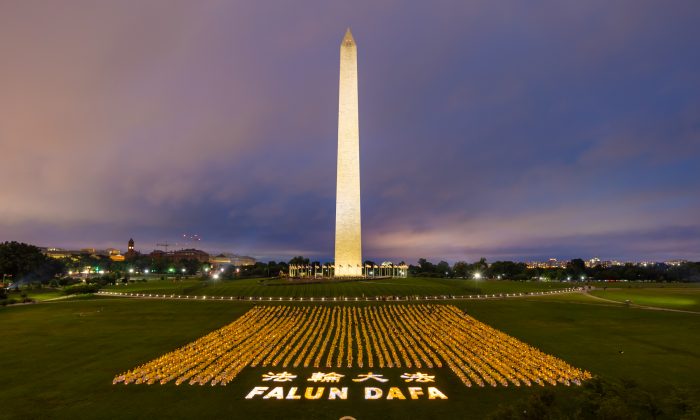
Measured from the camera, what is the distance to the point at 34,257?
91062 mm

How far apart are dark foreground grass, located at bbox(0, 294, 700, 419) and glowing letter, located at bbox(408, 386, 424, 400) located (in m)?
0.67

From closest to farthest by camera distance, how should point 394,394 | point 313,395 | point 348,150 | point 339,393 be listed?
1. point 313,395
2. point 394,394
3. point 339,393
4. point 348,150

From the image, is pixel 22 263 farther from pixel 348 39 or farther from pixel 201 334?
pixel 348 39

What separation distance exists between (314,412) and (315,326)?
68.7ft

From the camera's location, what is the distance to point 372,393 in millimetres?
21125

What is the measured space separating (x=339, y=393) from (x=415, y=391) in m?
3.85

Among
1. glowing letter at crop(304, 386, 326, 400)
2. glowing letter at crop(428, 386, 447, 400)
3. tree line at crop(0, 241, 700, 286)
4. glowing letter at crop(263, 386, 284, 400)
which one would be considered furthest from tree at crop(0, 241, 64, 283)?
glowing letter at crop(428, 386, 447, 400)

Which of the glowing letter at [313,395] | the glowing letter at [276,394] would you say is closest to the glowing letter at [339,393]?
the glowing letter at [313,395]

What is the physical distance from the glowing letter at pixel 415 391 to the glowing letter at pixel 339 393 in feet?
10.6

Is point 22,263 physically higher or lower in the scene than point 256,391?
higher

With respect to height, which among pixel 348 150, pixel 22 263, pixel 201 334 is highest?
pixel 348 150

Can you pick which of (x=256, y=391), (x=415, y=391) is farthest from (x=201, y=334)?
(x=415, y=391)

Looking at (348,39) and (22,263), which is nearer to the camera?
(348,39)

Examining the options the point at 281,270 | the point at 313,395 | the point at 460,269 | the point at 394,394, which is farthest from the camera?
the point at 460,269
